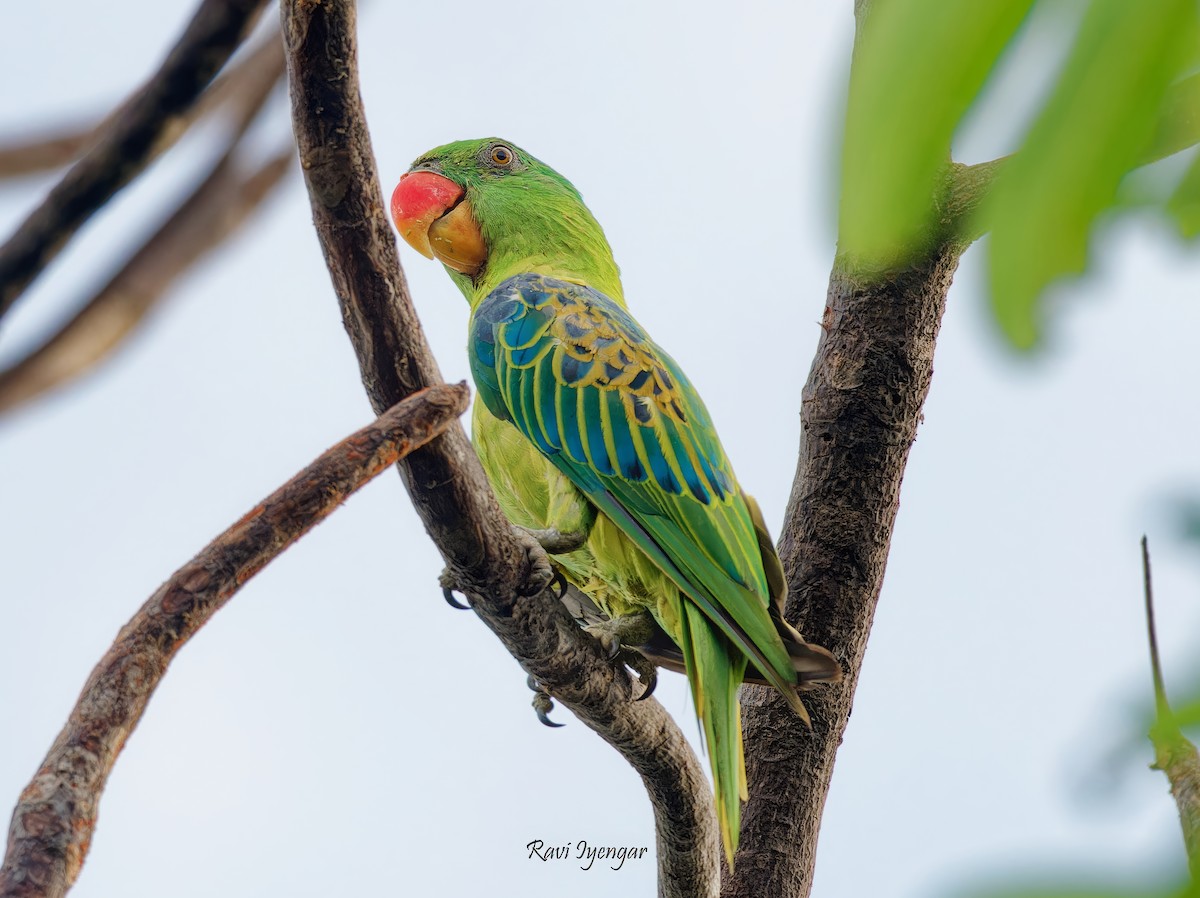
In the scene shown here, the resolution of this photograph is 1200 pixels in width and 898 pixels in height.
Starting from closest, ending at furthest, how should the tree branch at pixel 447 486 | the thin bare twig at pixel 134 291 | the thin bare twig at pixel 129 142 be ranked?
the thin bare twig at pixel 129 142, the thin bare twig at pixel 134 291, the tree branch at pixel 447 486

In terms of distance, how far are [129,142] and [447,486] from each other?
1347mm

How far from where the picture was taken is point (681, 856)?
2992 mm

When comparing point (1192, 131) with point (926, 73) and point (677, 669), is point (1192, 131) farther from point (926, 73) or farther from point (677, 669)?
point (677, 669)

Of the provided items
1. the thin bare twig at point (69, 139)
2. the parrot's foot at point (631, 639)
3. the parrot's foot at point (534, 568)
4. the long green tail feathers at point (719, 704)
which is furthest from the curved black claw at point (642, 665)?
the thin bare twig at point (69, 139)

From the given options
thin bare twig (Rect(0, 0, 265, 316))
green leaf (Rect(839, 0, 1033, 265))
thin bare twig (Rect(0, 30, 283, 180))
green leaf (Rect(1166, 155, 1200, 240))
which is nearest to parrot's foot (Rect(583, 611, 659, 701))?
thin bare twig (Rect(0, 30, 283, 180))

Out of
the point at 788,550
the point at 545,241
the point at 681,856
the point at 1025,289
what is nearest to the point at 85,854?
the point at 1025,289

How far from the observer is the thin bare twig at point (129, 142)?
86cm

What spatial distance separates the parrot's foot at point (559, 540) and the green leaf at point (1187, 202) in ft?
7.80

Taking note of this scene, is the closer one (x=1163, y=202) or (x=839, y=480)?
(x=1163, y=202)

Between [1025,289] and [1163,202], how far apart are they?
24 centimetres

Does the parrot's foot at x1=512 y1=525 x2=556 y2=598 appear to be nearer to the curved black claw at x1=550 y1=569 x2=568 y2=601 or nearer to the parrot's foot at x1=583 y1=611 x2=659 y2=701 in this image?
the curved black claw at x1=550 y1=569 x2=568 y2=601

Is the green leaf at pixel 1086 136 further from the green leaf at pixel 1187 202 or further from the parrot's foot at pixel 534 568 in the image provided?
the parrot's foot at pixel 534 568

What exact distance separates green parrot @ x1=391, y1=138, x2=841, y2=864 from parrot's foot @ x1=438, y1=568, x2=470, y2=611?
A: 0.30 m

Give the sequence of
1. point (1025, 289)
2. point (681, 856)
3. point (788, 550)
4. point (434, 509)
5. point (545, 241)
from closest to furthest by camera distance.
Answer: point (1025, 289)
point (434, 509)
point (681, 856)
point (788, 550)
point (545, 241)
